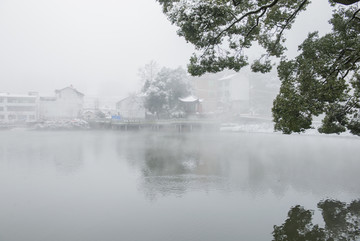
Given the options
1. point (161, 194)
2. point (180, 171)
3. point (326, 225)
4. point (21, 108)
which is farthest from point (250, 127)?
point (21, 108)

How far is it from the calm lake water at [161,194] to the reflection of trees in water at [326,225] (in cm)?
37

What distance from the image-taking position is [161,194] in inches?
435

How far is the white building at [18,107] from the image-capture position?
56438mm

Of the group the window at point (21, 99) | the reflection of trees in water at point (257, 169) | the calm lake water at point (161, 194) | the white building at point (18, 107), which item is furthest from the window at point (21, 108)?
the reflection of trees in water at point (257, 169)

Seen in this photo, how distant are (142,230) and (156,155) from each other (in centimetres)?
1291

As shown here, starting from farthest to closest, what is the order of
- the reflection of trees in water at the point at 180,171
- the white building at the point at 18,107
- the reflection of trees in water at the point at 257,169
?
the white building at the point at 18,107 < the reflection of trees in water at the point at 257,169 < the reflection of trees in water at the point at 180,171

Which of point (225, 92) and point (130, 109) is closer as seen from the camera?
point (130, 109)

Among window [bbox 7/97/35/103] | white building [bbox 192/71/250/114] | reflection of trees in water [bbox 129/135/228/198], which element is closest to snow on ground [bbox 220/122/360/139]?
white building [bbox 192/71/250/114]

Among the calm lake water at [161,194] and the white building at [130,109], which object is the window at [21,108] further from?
the calm lake water at [161,194]

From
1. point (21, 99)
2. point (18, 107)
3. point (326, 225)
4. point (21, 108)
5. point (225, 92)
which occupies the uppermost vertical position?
point (225, 92)

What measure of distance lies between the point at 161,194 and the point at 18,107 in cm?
5925

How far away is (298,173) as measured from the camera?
49.1ft

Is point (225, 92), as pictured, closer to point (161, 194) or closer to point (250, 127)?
point (250, 127)

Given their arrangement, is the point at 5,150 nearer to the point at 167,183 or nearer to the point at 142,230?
the point at 167,183
